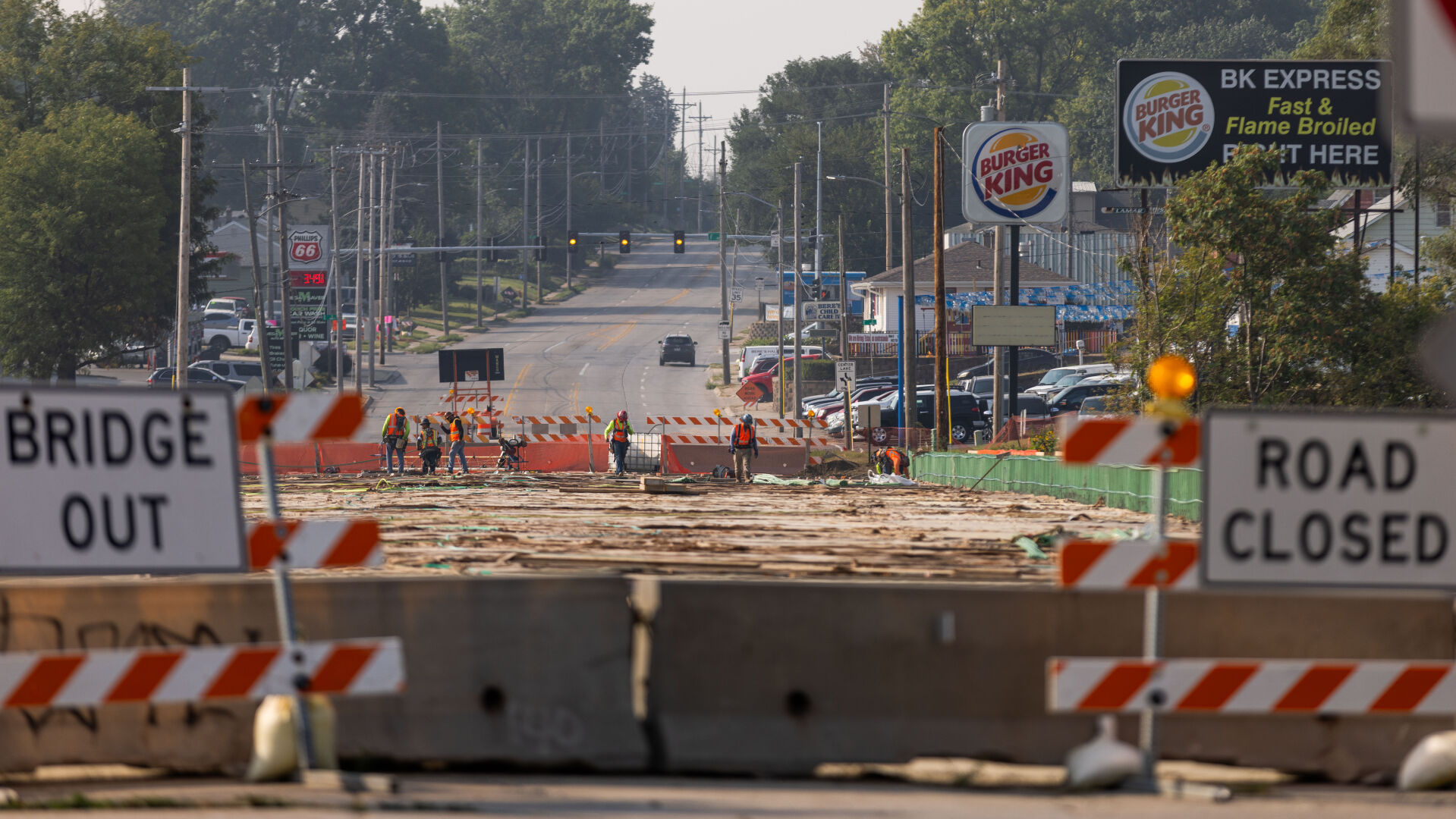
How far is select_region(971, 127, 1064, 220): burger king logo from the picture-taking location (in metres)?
40.1

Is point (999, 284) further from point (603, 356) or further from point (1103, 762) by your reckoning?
point (603, 356)

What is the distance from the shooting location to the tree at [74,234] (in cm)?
5222

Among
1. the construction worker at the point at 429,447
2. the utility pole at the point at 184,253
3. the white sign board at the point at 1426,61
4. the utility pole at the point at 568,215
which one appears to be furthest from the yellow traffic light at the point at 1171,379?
the utility pole at the point at 568,215

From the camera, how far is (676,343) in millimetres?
80250

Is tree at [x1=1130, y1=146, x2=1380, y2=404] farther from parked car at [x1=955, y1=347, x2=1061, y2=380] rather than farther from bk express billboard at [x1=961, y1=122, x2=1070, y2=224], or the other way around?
parked car at [x1=955, y1=347, x2=1061, y2=380]

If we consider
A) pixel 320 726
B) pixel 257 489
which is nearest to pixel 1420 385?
pixel 257 489

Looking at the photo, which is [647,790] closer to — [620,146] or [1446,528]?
[1446,528]

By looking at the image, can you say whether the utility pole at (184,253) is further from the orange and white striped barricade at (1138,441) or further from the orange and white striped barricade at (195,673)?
the orange and white striped barricade at (1138,441)

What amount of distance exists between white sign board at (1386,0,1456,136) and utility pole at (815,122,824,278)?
7667 cm

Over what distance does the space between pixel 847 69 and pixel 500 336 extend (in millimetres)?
53142

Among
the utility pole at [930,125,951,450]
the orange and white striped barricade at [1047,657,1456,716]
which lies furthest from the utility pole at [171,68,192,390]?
the orange and white striped barricade at [1047,657,1456,716]

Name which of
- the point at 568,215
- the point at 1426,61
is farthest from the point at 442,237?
the point at 1426,61

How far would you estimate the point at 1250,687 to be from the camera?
6.63m

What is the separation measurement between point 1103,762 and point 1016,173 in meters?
35.0
